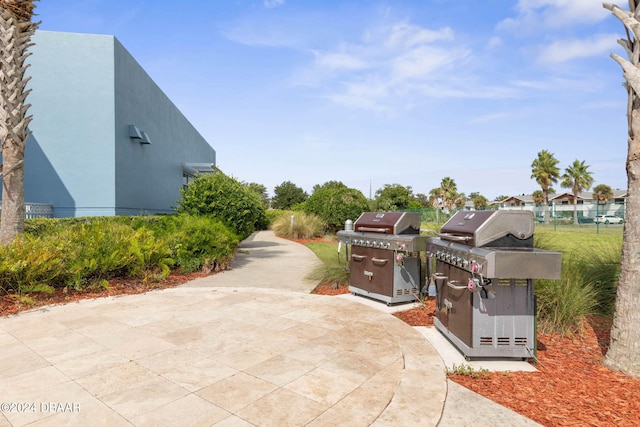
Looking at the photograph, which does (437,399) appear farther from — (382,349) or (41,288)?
(41,288)

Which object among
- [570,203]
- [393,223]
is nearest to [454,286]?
[393,223]

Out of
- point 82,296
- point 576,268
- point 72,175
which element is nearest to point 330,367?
point 576,268

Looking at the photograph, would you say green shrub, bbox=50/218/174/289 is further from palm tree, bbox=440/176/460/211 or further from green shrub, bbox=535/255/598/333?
palm tree, bbox=440/176/460/211

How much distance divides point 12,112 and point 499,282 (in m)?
9.60

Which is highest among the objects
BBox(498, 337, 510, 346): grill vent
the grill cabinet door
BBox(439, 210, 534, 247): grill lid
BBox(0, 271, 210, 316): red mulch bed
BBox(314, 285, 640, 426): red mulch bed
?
BBox(439, 210, 534, 247): grill lid

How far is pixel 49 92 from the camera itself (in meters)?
13.1

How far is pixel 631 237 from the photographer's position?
309 centimetres

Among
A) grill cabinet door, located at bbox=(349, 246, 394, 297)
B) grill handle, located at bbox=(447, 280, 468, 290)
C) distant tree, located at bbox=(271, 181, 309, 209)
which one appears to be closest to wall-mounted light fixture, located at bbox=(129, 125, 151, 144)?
grill cabinet door, located at bbox=(349, 246, 394, 297)

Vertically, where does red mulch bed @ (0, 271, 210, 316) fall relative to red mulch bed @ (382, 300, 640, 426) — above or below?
below

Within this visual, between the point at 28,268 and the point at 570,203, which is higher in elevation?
the point at 570,203

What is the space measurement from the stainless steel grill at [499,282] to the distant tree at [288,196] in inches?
1775

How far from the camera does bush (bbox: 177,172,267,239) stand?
10.6 m

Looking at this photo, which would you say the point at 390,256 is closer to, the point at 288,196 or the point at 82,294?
the point at 82,294

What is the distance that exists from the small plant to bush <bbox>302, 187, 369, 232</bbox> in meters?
16.4
